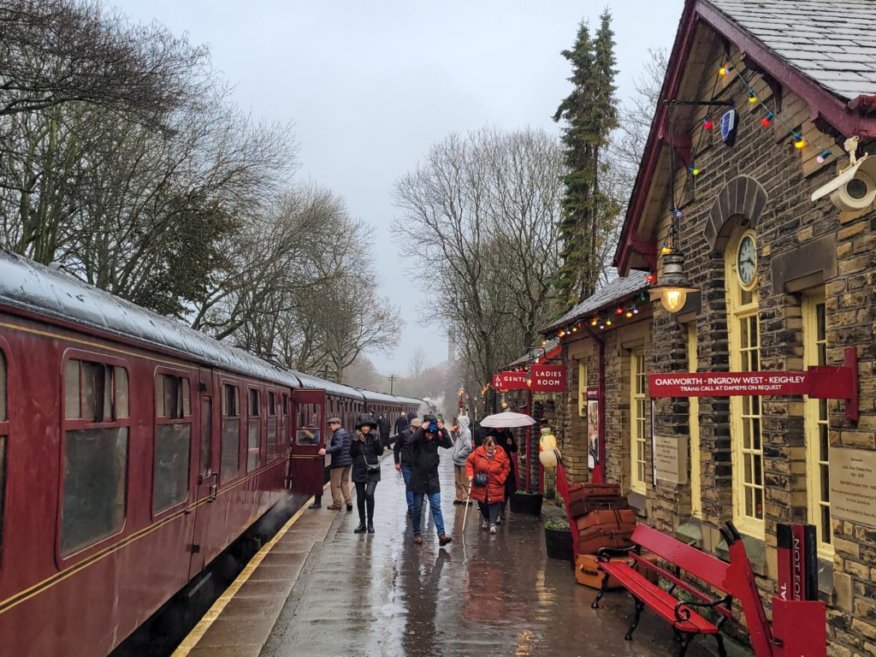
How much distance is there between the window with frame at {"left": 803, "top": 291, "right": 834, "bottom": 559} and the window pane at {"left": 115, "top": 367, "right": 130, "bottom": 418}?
4803 mm

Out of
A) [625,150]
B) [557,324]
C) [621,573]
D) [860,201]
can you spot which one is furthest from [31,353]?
[625,150]

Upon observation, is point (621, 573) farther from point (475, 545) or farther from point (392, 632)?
point (475, 545)

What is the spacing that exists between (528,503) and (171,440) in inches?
348

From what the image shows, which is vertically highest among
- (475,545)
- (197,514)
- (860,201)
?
(860,201)

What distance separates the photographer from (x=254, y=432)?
35.0 ft

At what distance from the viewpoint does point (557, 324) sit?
13523mm

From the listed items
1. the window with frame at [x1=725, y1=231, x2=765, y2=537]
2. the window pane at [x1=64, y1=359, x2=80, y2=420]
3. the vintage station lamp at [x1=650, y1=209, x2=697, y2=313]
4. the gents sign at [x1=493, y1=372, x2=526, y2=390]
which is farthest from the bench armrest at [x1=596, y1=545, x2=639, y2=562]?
the gents sign at [x1=493, y1=372, x2=526, y2=390]

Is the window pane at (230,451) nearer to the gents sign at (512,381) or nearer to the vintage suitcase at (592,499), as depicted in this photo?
the vintage suitcase at (592,499)

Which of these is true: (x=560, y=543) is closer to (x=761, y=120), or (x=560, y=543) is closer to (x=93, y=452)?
(x=761, y=120)

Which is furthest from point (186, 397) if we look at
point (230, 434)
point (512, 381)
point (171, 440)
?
point (512, 381)

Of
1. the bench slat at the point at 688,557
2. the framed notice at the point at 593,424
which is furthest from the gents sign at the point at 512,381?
the bench slat at the point at 688,557

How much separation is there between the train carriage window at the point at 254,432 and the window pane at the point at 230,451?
2.57 feet

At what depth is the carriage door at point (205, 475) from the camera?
725 cm

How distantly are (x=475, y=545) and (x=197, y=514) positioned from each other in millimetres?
4624
